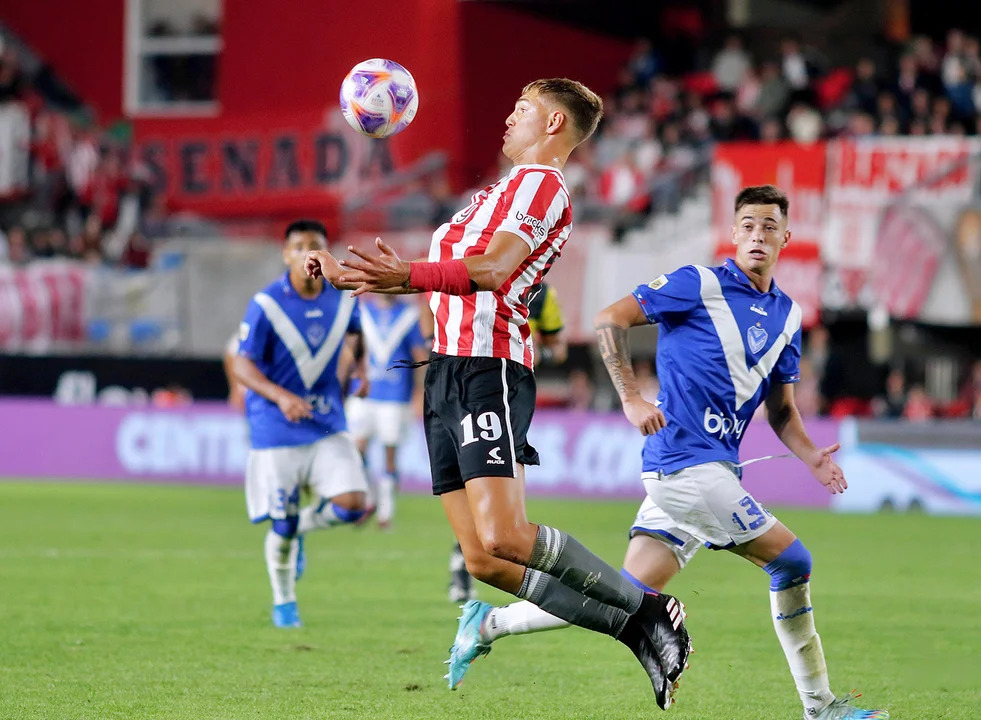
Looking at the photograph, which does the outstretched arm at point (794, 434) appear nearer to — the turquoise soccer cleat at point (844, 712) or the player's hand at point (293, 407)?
the turquoise soccer cleat at point (844, 712)

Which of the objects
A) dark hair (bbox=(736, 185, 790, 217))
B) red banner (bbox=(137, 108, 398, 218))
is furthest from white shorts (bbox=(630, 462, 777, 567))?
red banner (bbox=(137, 108, 398, 218))

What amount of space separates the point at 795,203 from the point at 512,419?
52.6 ft

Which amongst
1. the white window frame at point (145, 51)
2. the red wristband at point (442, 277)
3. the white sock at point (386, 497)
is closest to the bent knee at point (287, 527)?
the red wristband at point (442, 277)

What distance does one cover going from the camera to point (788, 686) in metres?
6.98

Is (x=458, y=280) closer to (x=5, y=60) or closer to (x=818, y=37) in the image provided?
(x=818, y=37)

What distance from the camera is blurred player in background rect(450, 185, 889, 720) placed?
5.81 metres

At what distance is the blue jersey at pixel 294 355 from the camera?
8828 millimetres

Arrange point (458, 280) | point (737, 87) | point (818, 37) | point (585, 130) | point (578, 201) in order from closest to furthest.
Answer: point (458, 280)
point (585, 130)
point (578, 201)
point (737, 87)
point (818, 37)

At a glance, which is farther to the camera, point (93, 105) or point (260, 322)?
point (93, 105)

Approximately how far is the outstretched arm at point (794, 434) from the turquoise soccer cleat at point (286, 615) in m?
3.42

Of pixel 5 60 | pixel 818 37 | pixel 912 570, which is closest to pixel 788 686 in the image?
pixel 912 570

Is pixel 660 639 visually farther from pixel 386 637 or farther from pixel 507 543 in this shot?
pixel 386 637

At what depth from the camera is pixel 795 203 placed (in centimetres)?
2097

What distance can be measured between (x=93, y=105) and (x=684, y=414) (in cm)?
2543
